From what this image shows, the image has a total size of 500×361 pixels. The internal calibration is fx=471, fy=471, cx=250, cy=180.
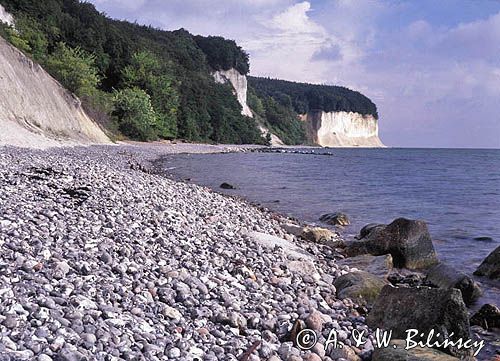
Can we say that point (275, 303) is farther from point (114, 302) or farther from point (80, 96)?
point (80, 96)

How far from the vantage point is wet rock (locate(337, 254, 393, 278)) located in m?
8.48

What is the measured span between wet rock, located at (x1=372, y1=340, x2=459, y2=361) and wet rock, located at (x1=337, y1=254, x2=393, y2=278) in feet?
14.0

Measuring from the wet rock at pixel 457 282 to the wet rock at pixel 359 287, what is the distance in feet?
4.33

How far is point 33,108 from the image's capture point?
2714cm

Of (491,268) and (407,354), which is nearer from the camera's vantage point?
(407,354)

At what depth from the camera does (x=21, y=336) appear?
3.12m

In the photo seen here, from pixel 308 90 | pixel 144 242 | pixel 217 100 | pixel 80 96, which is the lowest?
pixel 144 242

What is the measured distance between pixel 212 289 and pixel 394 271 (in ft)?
15.5

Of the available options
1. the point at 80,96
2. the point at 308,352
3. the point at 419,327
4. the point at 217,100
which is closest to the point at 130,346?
the point at 308,352

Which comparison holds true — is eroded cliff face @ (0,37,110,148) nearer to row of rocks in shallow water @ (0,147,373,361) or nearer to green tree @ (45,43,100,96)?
green tree @ (45,43,100,96)

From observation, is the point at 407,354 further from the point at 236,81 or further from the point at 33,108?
the point at 236,81

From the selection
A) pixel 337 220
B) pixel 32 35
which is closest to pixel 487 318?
pixel 337 220

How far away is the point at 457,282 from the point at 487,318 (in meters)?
1.20

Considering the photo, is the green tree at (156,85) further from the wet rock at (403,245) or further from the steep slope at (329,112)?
the steep slope at (329,112)
